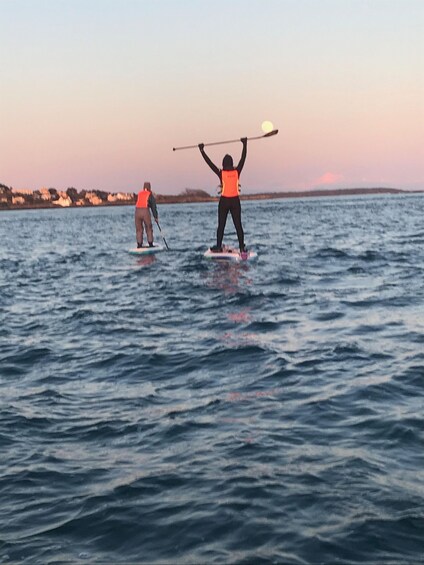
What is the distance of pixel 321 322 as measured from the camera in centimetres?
1191

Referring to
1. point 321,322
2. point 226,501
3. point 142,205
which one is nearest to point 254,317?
point 321,322

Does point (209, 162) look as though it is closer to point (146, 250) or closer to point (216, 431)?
point (146, 250)

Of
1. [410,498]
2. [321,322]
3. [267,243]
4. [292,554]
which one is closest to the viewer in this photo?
[292,554]

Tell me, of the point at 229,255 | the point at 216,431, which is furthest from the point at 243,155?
the point at 216,431

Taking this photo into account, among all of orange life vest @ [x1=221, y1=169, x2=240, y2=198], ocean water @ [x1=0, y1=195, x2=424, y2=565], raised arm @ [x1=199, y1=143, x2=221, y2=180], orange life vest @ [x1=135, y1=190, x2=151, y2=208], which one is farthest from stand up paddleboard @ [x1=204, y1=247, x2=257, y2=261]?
ocean water @ [x1=0, y1=195, x2=424, y2=565]

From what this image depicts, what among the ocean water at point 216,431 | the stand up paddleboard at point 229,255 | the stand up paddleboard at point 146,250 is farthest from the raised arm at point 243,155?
the stand up paddleboard at point 146,250

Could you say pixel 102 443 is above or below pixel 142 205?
below

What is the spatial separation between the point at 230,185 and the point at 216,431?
15.8 meters

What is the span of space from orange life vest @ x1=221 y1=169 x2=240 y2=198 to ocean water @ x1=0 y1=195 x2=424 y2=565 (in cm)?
752

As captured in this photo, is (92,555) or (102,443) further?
(102,443)

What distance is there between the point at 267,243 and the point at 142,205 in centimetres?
731

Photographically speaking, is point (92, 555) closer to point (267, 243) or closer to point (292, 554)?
point (292, 554)

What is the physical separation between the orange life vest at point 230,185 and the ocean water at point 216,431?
752cm

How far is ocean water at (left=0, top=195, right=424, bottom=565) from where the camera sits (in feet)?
15.4
